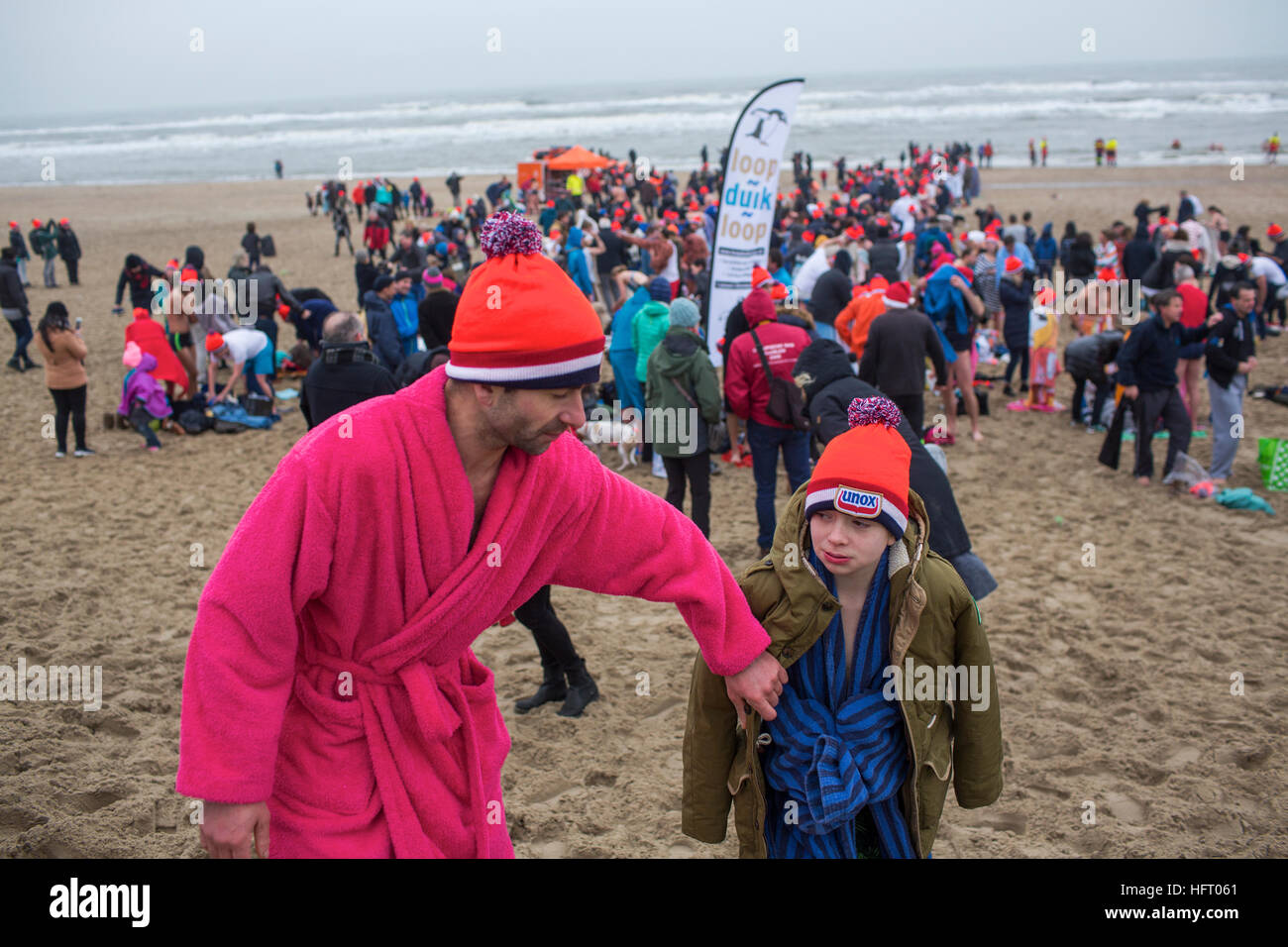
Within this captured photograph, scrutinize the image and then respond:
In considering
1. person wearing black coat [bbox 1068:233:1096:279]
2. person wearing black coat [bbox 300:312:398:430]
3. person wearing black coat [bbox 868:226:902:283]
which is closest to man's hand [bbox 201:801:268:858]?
person wearing black coat [bbox 300:312:398:430]

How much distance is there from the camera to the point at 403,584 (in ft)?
6.37

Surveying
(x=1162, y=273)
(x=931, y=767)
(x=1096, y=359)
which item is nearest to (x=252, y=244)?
(x=1096, y=359)

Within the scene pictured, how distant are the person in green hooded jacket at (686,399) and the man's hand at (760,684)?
13.4ft

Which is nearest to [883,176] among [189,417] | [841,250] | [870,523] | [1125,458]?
[841,250]

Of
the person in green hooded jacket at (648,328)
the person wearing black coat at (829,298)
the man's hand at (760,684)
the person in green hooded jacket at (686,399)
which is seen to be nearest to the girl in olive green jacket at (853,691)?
the man's hand at (760,684)

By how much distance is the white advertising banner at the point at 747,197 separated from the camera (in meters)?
9.24

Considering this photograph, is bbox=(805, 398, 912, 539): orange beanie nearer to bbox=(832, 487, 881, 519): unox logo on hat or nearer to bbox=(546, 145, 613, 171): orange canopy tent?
bbox=(832, 487, 881, 519): unox logo on hat

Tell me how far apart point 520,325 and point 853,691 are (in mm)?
1374

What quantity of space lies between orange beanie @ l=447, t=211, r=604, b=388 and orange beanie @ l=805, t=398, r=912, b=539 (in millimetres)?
811

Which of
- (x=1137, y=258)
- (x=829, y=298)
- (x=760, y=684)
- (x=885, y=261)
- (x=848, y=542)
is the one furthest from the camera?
(x=1137, y=258)

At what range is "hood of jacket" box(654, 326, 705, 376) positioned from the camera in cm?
638

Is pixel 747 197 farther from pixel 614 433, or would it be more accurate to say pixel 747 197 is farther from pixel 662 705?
pixel 662 705

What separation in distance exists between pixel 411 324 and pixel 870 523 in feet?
28.5
